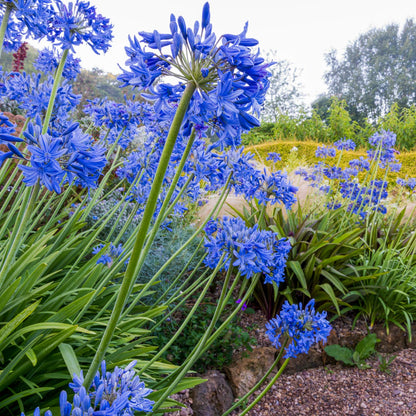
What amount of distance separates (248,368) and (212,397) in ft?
1.51

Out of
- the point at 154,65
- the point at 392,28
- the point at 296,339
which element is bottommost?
the point at 296,339

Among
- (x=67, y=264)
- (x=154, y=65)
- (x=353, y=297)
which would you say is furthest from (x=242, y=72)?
(x=353, y=297)

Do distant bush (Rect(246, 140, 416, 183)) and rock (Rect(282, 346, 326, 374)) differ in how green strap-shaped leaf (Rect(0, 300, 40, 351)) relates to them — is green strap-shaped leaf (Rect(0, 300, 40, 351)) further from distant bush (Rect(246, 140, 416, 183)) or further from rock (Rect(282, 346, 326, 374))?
distant bush (Rect(246, 140, 416, 183))

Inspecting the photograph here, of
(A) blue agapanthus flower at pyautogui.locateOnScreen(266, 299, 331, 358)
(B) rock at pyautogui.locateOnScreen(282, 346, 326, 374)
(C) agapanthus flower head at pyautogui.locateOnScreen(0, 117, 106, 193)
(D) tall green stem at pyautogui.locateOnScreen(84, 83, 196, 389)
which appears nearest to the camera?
(D) tall green stem at pyautogui.locateOnScreen(84, 83, 196, 389)

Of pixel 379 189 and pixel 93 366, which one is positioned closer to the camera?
pixel 93 366

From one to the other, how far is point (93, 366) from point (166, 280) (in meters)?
2.57

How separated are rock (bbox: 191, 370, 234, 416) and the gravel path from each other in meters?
0.21

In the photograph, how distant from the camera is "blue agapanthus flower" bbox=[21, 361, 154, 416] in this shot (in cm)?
77

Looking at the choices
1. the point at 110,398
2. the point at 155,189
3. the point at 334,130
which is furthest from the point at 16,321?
the point at 334,130

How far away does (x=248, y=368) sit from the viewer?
2.96m

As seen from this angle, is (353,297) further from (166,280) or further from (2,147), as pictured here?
(2,147)

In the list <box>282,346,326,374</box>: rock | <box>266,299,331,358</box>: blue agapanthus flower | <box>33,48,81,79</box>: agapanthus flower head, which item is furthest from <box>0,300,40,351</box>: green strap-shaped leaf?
<box>282,346,326,374</box>: rock

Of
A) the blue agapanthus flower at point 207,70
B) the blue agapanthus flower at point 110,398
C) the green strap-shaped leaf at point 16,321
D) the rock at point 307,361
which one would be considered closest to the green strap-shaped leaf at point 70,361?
the green strap-shaped leaf at point 16,321

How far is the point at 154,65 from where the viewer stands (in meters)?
1.02
